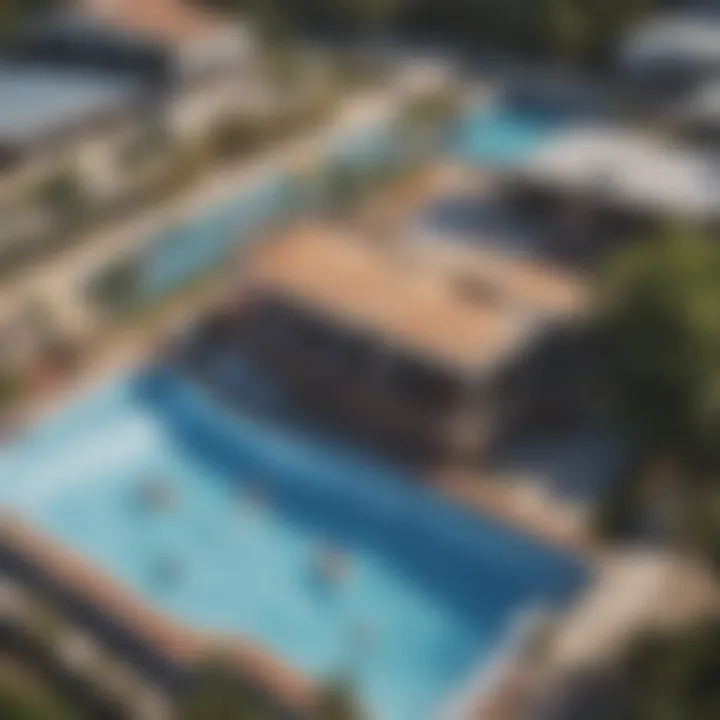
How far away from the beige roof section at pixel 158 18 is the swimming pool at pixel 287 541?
428 inches

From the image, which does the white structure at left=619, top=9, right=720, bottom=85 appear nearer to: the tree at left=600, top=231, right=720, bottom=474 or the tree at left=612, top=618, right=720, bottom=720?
the tree at left=600, top=231, right=720, bottom=474

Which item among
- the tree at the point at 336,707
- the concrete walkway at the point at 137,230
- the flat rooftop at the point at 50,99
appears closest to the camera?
the tree at the point at 336,707

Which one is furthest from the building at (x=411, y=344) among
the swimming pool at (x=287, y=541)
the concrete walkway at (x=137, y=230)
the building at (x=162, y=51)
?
the building at (x=162, y=51)

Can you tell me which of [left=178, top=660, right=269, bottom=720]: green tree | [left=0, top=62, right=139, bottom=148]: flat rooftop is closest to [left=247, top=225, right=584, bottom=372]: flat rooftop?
[left=178, top=660, right=269, bottom=720]: green tree

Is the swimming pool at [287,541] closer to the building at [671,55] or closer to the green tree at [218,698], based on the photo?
the green tree at [218,698]

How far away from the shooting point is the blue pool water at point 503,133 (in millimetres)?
25297

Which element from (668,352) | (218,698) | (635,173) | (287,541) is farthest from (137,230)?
(218,698)

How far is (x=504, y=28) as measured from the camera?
29312mm

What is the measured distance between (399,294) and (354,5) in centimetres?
1497

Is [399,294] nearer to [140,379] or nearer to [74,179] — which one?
[140,379]

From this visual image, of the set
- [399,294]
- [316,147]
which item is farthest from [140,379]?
[316,147]

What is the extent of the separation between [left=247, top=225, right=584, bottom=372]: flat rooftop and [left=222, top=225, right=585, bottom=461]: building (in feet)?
0.06

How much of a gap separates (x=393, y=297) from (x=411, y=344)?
1.28 metres

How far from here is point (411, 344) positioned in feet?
51.2
